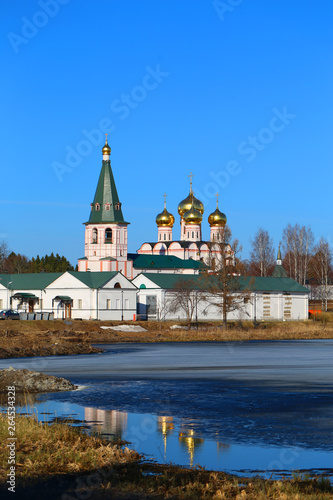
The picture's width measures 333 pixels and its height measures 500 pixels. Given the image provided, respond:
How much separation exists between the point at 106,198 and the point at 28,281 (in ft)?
46.7

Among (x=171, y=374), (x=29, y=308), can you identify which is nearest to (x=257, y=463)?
A: (x=171, y=374)

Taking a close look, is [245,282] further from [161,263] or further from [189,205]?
[189,205]

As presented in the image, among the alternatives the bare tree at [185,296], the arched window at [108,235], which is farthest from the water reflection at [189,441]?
the arched window at [108,235]

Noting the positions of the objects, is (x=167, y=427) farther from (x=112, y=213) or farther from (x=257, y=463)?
(x=112, y=213)

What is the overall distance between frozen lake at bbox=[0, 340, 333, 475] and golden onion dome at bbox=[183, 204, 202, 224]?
79.1 metres

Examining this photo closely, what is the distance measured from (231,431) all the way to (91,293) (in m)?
60.4

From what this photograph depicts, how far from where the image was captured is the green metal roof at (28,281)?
255 ft

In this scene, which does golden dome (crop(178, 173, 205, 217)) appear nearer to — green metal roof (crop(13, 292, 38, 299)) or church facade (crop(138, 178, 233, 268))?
church facade (crop(138, 178, 233, 268))

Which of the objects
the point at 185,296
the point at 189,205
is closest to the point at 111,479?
the point at 185,296

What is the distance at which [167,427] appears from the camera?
14141 mm

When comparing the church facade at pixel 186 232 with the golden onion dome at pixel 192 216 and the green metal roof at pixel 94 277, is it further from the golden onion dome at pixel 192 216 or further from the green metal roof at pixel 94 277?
the green metal roof at pixel 94 277

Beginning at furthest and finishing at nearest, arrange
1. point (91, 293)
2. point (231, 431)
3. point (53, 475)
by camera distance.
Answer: point (91, 293) → point (231, 431) → point (53, 475)

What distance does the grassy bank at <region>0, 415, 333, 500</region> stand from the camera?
907 cm

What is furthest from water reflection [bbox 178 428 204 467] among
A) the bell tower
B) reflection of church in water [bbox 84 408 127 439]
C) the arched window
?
the arched window
